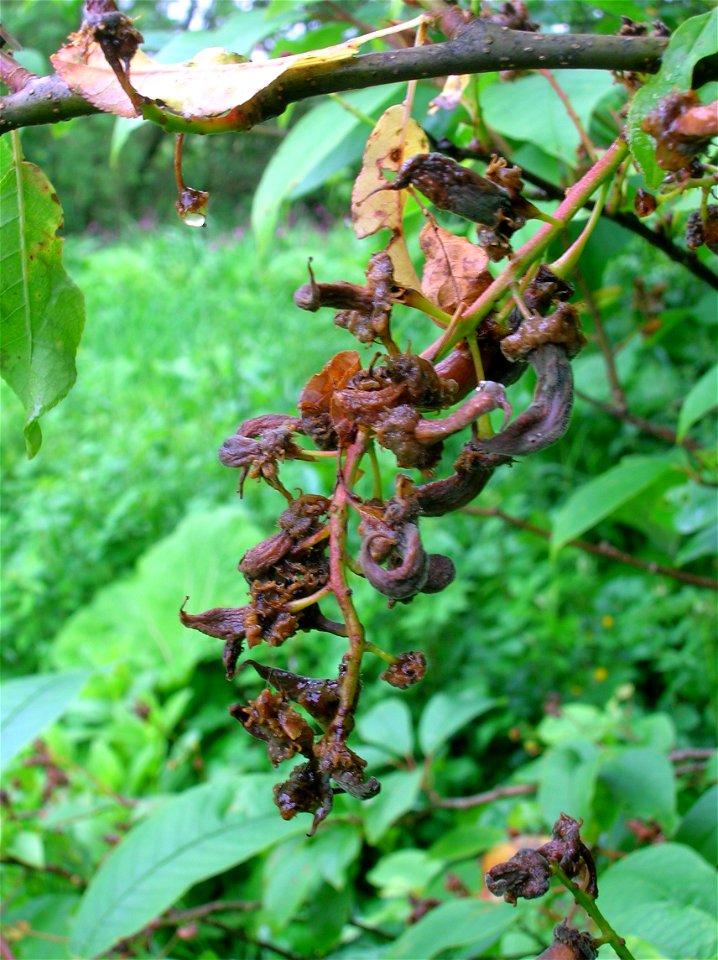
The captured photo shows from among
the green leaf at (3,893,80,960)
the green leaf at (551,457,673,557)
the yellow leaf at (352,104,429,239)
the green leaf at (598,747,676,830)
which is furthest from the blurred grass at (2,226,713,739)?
the yellow leaf at (352,104,429,239)

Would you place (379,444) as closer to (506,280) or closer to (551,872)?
(506,280)

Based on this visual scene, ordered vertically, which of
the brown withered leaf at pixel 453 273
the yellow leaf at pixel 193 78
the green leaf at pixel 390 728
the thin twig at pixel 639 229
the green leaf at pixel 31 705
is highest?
the yellow leaf at pixel 193 78

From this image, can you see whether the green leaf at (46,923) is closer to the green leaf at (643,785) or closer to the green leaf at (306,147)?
the green leaf at (643,785)

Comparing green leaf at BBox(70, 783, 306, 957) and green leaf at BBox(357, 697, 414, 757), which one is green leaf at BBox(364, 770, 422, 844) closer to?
green leaf at BBox(357, 697, 414, 757)

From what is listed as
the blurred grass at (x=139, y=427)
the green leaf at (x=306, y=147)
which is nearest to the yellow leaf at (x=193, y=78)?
the green leaf at (x=306, y=147)

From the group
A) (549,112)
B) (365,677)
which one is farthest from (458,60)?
(365,677)

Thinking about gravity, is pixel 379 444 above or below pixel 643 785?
above
